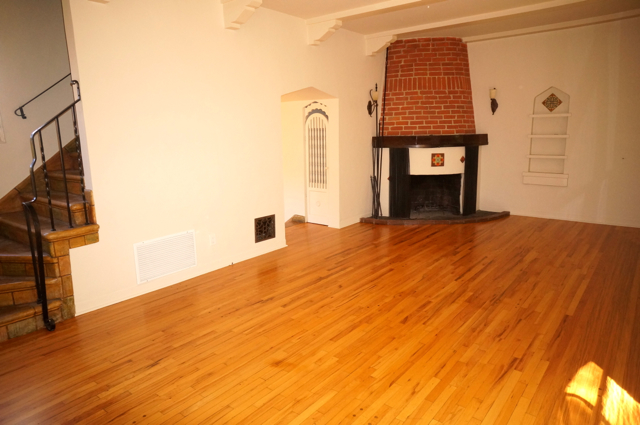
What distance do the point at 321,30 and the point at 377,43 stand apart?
143 cm

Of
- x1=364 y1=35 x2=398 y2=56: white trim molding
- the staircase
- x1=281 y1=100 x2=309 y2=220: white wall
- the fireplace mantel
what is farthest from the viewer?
x1=281 y1=100 x2=309 y2=220: white wall

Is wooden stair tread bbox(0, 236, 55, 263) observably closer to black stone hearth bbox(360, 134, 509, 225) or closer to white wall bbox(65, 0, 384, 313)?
white wall bbox(65, 0, 384, 313)

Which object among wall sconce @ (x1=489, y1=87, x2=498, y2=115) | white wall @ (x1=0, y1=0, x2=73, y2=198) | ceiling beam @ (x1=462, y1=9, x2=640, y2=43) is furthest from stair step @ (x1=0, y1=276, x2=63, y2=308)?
ceiling beam @ (x1=462, y1=9, x2=640, y2=43)

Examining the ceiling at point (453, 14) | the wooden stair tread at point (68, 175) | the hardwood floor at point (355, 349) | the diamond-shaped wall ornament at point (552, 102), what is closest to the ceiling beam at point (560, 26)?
the ceiling at point (453, 14)

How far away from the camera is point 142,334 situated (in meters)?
3.21

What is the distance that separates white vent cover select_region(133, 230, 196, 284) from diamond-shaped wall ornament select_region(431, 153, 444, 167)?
3.96 metres

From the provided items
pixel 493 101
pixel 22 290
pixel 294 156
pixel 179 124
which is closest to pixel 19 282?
pixel 22 290

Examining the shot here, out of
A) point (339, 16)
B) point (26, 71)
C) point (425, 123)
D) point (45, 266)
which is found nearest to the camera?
point (45, 266)

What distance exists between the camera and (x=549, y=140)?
6.68 meters

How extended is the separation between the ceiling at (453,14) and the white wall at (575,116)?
1.02 feet

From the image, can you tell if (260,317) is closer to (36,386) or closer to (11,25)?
(36,386)

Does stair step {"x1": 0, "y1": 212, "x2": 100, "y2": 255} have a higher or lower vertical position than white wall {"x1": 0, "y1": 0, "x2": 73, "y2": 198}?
lower

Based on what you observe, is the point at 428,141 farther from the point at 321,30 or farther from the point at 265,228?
the point at 265,228

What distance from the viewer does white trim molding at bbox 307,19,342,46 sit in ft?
16.8
